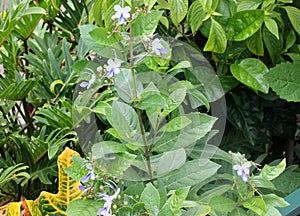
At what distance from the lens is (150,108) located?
0.79 meters

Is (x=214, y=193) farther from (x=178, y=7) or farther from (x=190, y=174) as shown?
(x=178, y=7)

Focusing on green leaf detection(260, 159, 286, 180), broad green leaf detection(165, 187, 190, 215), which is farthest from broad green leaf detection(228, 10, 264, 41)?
broad green leaf detection(165, 187, 190, 215)

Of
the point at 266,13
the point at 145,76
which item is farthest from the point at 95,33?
the point at 266,13

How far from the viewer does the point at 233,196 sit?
34.9 inches

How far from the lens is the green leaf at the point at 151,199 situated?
72 centimetres

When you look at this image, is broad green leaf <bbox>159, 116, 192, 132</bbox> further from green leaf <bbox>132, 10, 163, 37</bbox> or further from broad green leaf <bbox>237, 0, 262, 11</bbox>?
broad green leaf <bbox>237, 0, 262, 11</bbox>

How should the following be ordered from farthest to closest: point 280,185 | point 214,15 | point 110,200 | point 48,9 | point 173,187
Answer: point 48,9 < point 280,185 < point 214,15 < point 173,187 < point 110,200

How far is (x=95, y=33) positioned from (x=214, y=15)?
1.25 feet

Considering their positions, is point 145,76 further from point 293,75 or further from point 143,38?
point 293,75

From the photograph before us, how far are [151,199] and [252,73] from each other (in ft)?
1.62

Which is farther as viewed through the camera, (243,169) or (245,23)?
(245,23)

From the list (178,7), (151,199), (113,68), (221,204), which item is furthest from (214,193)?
(178,7)

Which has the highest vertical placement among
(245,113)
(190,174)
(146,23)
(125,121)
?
(146,23)

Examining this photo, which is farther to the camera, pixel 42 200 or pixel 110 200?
pixel 42 200
